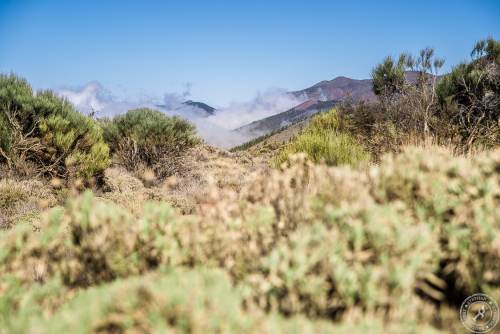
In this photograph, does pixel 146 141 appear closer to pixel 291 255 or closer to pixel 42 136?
pixel 42 136

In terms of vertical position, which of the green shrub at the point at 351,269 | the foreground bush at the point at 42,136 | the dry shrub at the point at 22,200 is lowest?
the green shrub at the point at 351,269

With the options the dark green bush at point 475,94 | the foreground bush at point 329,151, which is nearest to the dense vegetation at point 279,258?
the foreground bush at point 329,151

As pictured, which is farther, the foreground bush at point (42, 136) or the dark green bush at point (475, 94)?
the dark green bush at point (475, 94)

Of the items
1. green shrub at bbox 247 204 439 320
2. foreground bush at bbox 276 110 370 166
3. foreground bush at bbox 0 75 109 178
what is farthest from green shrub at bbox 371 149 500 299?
foreground bush at bbox 0 75 109 178

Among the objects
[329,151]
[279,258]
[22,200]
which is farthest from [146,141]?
[279,258]

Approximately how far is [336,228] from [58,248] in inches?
89.4

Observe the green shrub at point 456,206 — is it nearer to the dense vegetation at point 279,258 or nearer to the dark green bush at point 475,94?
the dense vegetation at point 279,258

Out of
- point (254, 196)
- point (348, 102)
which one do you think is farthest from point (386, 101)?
point (254, 196)

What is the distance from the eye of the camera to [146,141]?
36.0ft

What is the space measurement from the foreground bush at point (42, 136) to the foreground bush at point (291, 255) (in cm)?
542

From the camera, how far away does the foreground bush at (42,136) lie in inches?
290

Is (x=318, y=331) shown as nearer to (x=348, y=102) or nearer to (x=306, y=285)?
(x=306, y=285)

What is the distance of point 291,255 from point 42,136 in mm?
7572

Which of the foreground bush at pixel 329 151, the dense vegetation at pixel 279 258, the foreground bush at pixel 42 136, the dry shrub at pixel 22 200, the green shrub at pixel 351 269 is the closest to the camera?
the dense vegetation at pixel 279 258
